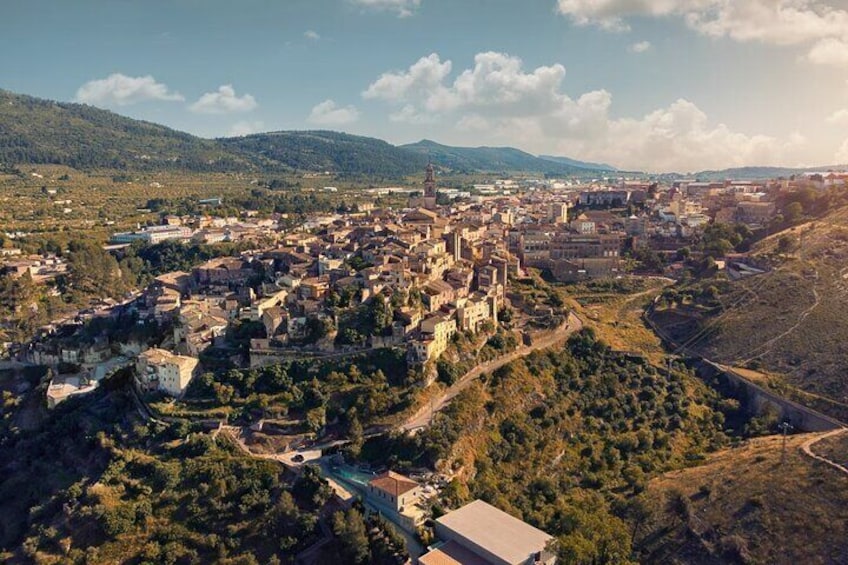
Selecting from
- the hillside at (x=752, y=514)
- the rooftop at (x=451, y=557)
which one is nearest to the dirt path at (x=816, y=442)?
the hillside at (x=752, y=514)

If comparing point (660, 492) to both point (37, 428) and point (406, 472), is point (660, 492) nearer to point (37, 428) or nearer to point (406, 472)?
point (406, 472)

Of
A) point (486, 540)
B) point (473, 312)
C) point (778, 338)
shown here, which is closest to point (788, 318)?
point (778, 338)

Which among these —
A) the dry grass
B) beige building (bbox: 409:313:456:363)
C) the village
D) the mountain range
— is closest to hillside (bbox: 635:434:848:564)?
beige building (bbox: 409:313:456:363)

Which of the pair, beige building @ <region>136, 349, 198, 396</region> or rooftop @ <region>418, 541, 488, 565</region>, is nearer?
rooftop @ <region>418, 541, 488, 565</region>

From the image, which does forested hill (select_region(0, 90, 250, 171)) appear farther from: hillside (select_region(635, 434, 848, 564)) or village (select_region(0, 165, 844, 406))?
hillside (select_region(635, 434, 848, 564))

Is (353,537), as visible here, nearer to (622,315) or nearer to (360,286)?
(360,286)
